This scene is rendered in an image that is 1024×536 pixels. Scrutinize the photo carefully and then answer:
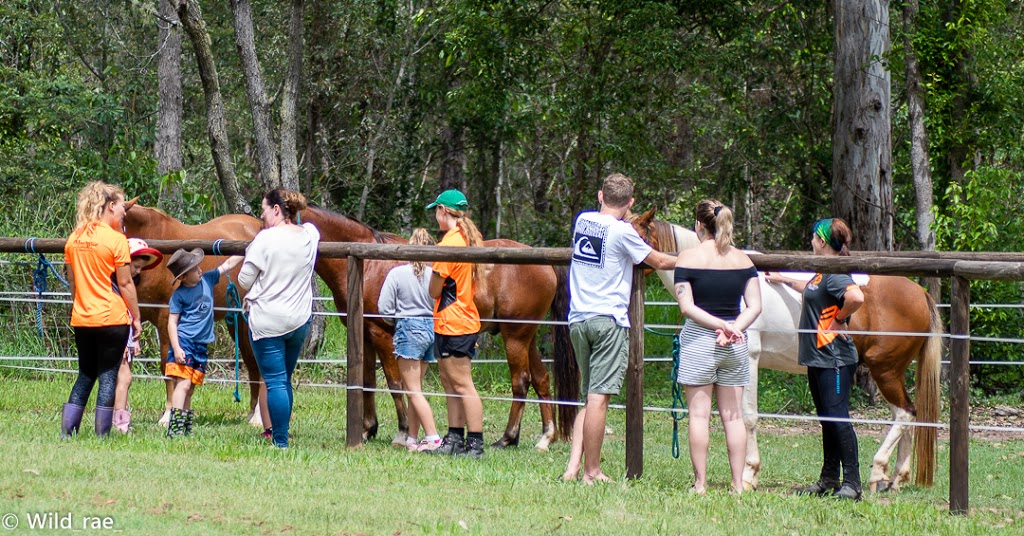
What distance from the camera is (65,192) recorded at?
16219 mm

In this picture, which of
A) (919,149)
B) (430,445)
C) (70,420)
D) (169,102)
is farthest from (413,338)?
(169,102)

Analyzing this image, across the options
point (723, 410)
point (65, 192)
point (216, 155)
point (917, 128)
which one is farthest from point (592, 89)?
point (723, 410)

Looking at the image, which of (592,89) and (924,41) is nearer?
(924,41)

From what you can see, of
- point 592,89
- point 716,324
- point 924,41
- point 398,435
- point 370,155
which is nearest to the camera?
point 716,324

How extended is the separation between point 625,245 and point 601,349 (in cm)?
62

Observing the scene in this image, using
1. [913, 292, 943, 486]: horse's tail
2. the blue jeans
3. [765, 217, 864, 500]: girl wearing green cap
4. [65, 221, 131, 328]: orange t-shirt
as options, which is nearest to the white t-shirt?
[765, 217, 864, 500]: girl wearing green cap

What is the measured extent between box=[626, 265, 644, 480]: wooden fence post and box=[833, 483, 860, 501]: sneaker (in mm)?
1187

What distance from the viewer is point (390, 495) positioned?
5590mm

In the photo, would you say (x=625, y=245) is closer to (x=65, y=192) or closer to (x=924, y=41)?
(x=924, y=41)

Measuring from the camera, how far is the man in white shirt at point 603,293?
604 centimetres

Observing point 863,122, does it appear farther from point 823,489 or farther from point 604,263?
point 604,263

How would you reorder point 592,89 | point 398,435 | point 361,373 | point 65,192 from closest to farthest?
point 361,373 < point 398,435 < point 592,89 < point 65,192

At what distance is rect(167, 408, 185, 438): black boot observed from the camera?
24.9 ft

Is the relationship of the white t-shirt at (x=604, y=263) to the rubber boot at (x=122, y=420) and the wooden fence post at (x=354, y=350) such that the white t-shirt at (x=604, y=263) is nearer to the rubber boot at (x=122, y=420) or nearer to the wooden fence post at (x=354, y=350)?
the wooden fence post at (x=354, y=350)
